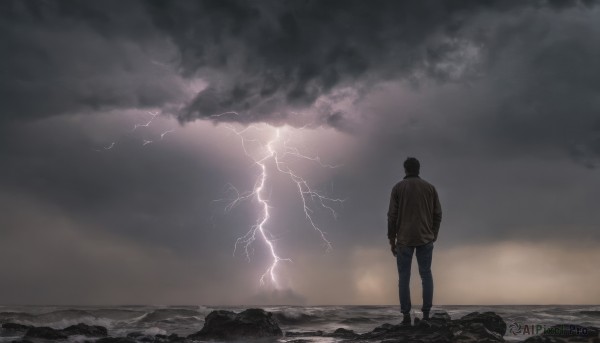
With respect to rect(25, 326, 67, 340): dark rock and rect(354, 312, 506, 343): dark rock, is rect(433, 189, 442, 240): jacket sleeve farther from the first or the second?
rect(25, 326, 67, 340): dark rock

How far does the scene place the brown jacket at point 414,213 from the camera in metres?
8.11

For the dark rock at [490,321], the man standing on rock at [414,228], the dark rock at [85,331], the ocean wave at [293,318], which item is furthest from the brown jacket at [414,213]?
the ocean wave at [293,318]

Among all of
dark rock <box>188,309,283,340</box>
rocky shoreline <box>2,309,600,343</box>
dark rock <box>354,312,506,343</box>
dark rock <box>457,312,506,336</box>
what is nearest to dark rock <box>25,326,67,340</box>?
rocky shoreline <box>2,309,600,343</box>

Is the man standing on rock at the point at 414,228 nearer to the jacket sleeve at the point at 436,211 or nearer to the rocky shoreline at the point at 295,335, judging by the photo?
the jacket sleeve at the point at 436,211

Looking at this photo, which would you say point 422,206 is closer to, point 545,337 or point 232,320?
point 545,337

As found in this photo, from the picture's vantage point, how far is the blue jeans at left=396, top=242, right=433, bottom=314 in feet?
26.7

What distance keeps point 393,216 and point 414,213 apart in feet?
1.35

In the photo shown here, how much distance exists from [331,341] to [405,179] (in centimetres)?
319

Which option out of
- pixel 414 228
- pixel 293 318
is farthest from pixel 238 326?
pixel 293 318

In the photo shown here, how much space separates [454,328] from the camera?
694cm

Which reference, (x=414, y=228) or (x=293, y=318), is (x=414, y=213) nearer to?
(x=414, y=228)

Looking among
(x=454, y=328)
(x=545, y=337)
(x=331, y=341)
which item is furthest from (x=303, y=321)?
(x=545, y=337)

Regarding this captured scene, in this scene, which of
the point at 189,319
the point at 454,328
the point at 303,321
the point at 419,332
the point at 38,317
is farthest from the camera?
the point at 38,317

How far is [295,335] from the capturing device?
34.8 feet
